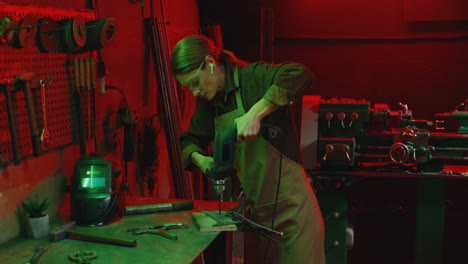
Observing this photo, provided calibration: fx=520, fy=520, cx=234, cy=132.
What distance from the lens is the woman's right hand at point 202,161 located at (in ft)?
7.60

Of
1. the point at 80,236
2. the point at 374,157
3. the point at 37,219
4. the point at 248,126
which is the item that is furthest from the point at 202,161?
the point at 374,157

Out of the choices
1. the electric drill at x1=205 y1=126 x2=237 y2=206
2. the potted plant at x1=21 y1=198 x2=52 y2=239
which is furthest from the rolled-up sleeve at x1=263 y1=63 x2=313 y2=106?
the potted plant at x1=21 y1=198 x2=52 y2=239

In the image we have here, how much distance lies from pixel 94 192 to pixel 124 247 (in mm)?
355

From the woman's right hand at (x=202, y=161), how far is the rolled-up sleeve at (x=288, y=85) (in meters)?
0.41

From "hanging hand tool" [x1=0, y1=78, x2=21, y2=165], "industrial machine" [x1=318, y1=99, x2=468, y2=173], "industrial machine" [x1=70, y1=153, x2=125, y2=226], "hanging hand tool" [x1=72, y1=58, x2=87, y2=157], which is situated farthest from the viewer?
"industrial machine" [x1=318, y1=99, x2=468, y2=173]

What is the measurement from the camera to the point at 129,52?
10.7 ft

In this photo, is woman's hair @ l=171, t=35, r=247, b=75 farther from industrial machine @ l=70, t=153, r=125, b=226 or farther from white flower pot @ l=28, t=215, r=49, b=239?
white flower pot @ l=28, t=215, r=49, b=239

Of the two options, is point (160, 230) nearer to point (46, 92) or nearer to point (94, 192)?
point (94, 192)

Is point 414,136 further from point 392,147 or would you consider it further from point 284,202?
point 284,202

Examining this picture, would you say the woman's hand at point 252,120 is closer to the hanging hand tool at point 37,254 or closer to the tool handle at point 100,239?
the tool handle at point 100,239

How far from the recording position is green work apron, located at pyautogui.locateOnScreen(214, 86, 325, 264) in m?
2.33

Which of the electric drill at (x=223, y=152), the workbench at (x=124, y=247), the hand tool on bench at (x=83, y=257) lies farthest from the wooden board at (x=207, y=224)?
the hand tool on bench at (x=83, y=257)

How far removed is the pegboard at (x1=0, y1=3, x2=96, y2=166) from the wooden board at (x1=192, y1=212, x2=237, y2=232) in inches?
28.3

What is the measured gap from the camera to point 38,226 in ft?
6.96
